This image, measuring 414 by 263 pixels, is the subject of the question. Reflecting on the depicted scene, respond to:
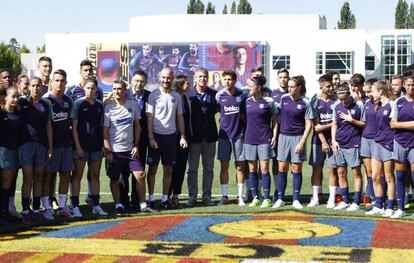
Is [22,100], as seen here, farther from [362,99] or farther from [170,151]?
[362,99]

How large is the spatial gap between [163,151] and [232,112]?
1.23 metres

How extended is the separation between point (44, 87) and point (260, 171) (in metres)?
3.59

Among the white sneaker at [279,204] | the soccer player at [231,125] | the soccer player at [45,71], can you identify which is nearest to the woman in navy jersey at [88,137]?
the soccer player at [45,71]

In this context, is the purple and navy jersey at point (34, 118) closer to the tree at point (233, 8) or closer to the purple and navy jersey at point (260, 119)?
the purple and navy jersey at point (260, 119)

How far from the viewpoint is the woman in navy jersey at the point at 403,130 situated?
888 centimetres

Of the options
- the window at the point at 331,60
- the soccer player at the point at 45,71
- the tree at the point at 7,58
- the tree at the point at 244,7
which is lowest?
the soccer player at the point at 45,71

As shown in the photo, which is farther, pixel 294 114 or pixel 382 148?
pixel 294 114

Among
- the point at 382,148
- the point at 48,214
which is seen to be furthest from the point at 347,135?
the point at 48,214

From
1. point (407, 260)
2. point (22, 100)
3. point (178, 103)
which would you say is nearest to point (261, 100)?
point (178, 103)

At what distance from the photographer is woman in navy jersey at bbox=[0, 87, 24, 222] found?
28.2 ft

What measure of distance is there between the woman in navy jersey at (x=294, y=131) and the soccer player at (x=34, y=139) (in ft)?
11.1

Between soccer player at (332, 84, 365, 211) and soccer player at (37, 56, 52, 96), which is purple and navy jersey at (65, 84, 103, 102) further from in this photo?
soccer player at (332, 84, 365, 211)

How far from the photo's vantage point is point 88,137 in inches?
371

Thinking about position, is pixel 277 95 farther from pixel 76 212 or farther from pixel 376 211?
pixel 76 212
